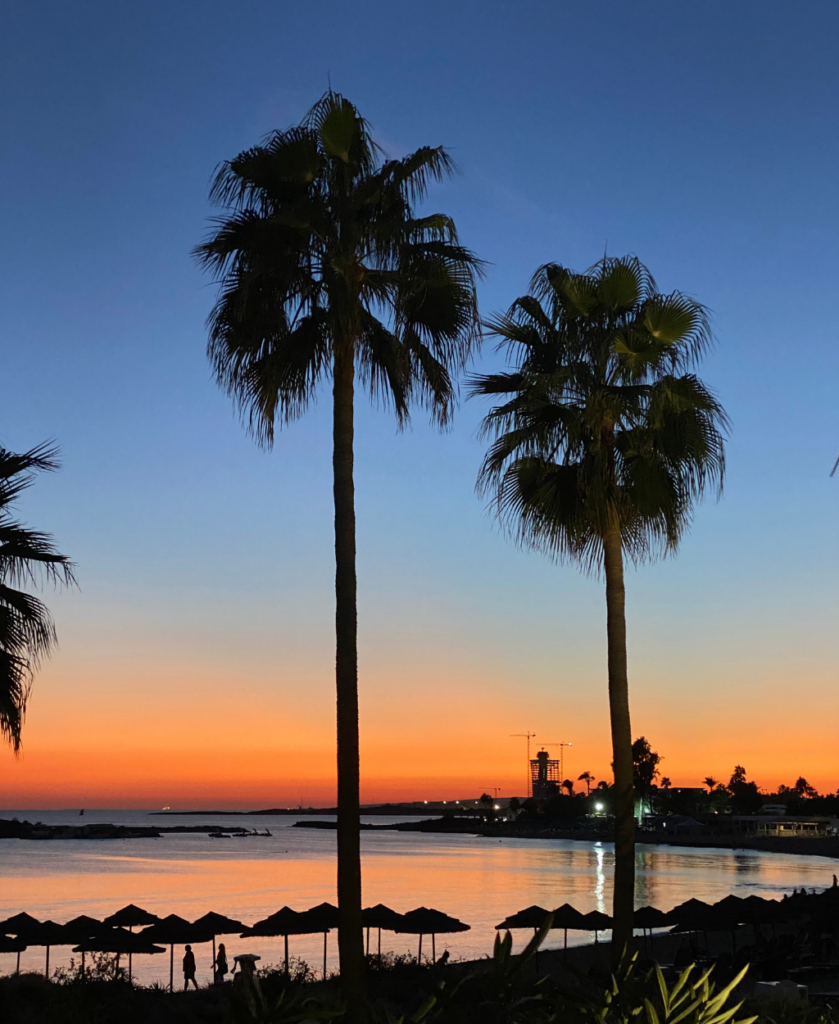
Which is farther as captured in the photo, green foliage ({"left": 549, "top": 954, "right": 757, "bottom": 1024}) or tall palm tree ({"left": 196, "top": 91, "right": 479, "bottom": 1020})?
tall palm tree ({"left": 196, "top": 91, "right": 479, "bottom": 1020})

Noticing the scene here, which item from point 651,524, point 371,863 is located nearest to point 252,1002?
point 651,524

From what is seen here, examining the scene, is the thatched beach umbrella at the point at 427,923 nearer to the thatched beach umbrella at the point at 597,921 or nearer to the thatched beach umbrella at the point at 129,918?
the thatched beach umbrella at the point at 597,921

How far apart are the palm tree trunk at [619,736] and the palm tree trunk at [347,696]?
4.62 m

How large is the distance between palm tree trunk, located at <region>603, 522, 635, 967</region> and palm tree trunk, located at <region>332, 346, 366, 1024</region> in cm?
462

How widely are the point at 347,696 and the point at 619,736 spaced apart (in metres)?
5.38

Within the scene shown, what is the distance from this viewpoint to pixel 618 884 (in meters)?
16.2

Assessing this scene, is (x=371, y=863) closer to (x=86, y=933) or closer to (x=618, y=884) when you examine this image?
(x=86, y=933)

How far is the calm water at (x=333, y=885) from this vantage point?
180 ft

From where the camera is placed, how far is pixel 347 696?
13.3 metres

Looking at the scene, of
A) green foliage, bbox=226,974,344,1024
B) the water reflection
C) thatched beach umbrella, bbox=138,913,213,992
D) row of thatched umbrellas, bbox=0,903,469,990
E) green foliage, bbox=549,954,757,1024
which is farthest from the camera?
the water reflection

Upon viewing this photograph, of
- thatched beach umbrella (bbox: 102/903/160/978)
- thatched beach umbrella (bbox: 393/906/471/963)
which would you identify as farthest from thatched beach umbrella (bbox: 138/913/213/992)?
thatched beach umbrella (bbox: 393/906/471/963)

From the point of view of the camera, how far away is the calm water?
54.8 metres

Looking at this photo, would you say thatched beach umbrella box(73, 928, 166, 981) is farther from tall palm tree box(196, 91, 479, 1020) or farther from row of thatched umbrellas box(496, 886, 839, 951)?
tall palm tree box(196, 91, 479, 1020)

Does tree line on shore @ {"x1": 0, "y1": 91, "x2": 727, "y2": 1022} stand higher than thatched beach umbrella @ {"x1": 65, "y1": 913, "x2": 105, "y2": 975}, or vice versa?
tree line on shore @ {"x1": 0, "y1": 91, "x2": 727, "y2": 1022}
